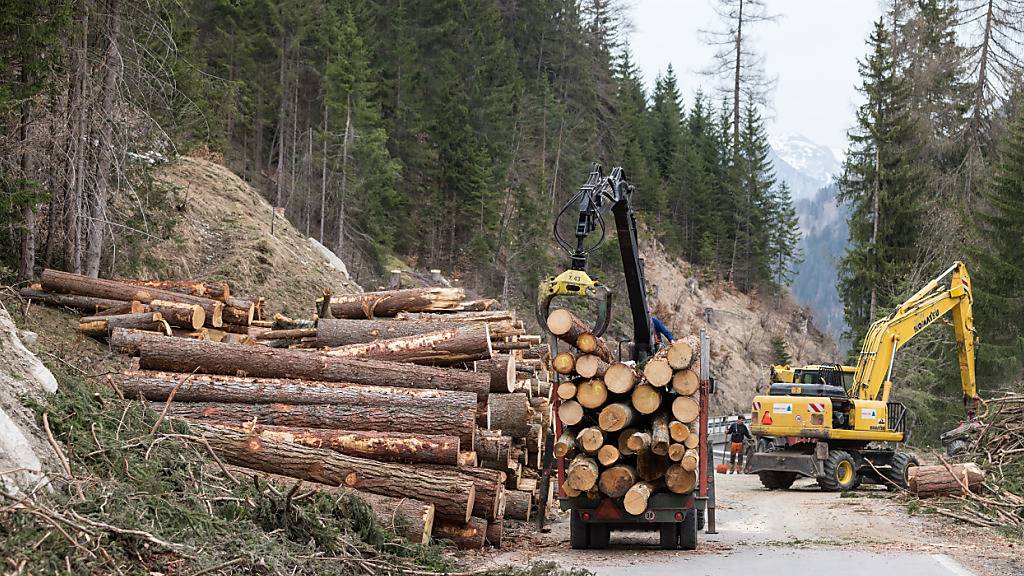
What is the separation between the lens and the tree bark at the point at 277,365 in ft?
38.4

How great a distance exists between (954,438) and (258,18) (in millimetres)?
30912

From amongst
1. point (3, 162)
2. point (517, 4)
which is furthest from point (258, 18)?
point (3, 162)

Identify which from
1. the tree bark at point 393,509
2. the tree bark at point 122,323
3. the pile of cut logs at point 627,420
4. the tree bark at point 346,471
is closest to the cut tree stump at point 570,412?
the pile of cut logs at point 627,420

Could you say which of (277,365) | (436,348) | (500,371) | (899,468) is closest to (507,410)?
(500,371)

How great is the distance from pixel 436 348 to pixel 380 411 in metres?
2.03

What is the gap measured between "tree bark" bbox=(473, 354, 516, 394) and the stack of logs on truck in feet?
0.05

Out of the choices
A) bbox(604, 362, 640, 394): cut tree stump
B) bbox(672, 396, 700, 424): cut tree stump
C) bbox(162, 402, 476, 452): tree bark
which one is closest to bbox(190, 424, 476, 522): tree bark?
bbox(162, 402, 476, 452): tree bark

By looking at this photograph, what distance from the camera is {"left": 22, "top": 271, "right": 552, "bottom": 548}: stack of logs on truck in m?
10.0

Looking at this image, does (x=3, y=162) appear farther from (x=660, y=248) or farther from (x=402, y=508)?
(x=660, y=248)

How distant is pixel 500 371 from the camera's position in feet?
41.5

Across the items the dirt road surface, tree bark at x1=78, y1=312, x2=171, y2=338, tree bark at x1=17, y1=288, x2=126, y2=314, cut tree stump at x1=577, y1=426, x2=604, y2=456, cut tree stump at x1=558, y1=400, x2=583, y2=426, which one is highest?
tree bark at x1=17, y1=288, x2=126, y2=314

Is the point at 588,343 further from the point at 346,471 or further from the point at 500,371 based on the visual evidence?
the point at 346,471

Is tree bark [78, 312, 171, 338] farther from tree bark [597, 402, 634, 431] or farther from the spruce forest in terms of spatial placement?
tree bark [597, 402, 634, 431]

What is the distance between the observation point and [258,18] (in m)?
39.8
